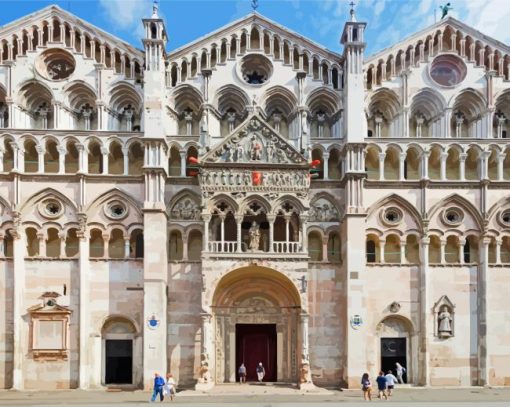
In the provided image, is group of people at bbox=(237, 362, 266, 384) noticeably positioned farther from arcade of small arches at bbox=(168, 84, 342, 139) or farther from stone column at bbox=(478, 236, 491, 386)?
arcade of small arches at bbox=(168, 84, 342, 139)

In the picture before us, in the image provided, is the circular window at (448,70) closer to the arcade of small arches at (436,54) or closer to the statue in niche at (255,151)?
the arcade of small arches at (436,54)

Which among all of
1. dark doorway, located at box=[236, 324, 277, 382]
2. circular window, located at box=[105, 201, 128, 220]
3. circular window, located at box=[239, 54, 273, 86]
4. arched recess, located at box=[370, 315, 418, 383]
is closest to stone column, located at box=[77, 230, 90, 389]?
circular window, located at box=[105, 201, 128, 220]

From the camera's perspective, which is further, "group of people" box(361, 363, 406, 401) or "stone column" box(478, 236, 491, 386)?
"stone column" box(478, 236, 491, 386)

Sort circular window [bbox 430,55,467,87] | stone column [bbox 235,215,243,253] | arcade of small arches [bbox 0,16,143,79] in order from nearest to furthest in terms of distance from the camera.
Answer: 1. stone column [bbox 235,215,243,253]
2. arcade of small arches [bbox 0,16,143,79]
3. circular window [bbox 430,55,467,87]

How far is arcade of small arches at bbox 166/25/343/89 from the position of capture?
32469 millimetres

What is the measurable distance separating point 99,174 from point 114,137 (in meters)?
2.12

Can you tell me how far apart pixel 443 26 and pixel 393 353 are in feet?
60.3

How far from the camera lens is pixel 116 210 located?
102 ft

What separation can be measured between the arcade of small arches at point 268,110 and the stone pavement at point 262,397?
44.7 feet

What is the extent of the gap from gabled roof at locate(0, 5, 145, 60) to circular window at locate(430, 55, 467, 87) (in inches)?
646

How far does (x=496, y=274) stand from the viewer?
3111 centimetres

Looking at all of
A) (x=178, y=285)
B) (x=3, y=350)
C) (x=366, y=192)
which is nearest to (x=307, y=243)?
(x=366, y=192)

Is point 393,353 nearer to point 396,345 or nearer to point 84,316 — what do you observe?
point 396,345

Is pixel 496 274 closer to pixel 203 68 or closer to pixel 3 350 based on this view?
pixel 203 68
